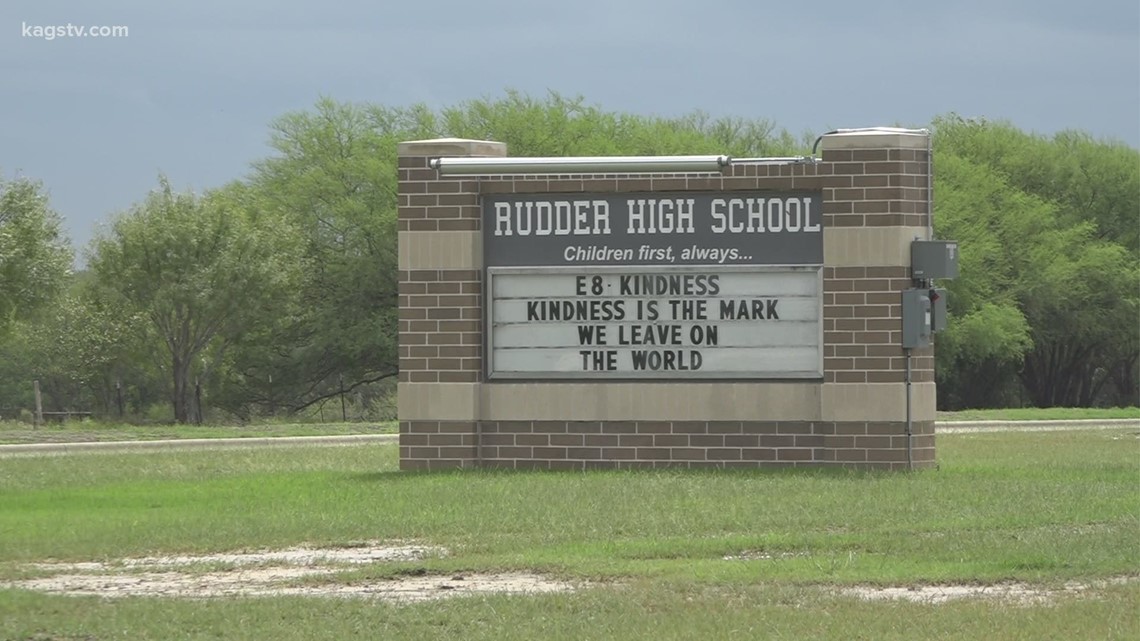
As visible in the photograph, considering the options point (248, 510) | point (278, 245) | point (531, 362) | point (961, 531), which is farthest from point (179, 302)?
point (961, 531)

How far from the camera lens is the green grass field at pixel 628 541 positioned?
9.88 meters

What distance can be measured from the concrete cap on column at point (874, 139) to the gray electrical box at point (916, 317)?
1636mm

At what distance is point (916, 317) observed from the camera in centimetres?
1989

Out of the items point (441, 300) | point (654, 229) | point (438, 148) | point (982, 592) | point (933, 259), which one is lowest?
point (982, 592)

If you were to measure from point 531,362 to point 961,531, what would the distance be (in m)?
7.59

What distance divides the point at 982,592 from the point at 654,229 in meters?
9.96

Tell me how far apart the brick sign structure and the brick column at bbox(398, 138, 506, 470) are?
0.02 meters

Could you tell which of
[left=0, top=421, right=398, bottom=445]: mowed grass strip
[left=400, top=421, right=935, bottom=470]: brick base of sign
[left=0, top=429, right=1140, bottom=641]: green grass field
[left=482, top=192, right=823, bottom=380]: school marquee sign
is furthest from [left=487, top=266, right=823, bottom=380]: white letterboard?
[left=0, top=421, right=398, bottom=445]: mowed grass strip

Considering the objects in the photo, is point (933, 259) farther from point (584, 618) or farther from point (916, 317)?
point (584, 618)

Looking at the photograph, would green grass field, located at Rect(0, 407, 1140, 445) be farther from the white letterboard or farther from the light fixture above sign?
the light fixture above sign

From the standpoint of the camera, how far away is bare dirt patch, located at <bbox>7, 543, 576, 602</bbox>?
1132 cm

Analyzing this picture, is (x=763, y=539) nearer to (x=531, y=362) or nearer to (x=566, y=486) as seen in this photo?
(x=566, y=486)

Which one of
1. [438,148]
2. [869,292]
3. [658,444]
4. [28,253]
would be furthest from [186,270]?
[869,292]

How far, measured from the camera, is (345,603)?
1066 cm
